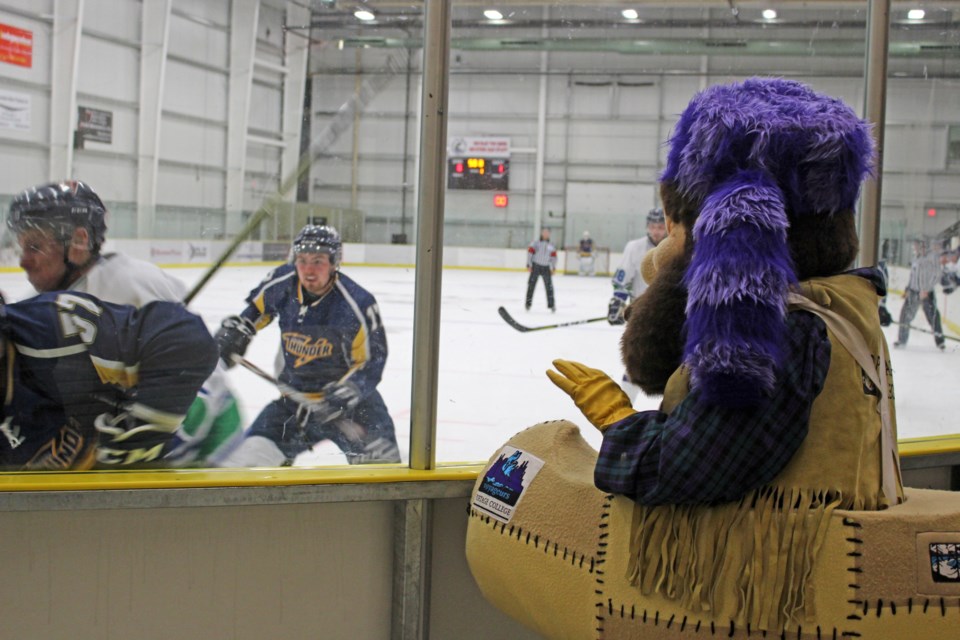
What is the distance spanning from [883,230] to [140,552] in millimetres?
2035

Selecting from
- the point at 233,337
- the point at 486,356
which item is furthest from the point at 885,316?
the point at 233,337

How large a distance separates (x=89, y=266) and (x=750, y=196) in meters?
1.40

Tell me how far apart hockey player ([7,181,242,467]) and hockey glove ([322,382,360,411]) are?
0.25m

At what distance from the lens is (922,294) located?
349cm

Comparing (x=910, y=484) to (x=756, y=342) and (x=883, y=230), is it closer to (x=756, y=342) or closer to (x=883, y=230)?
(x=883, y=230)

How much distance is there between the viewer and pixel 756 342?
95cm

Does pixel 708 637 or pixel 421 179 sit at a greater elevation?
pixel 421 179

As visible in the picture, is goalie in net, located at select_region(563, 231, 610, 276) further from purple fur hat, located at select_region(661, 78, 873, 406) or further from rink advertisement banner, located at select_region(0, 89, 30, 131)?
purple fur hat, located at select_region(661, 78, 873, 406)

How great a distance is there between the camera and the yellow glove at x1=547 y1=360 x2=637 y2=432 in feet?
3.76

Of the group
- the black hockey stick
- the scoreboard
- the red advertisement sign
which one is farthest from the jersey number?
the black hockey stick

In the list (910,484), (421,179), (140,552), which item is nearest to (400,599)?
(140,552)

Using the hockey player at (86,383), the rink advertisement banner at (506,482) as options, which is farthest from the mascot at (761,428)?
the hockey player at (86,383)

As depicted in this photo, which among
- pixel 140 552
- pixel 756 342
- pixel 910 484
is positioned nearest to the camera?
pixel 756 342

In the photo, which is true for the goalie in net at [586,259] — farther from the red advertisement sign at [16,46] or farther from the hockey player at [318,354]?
the red advertisement sign at [16,46]
